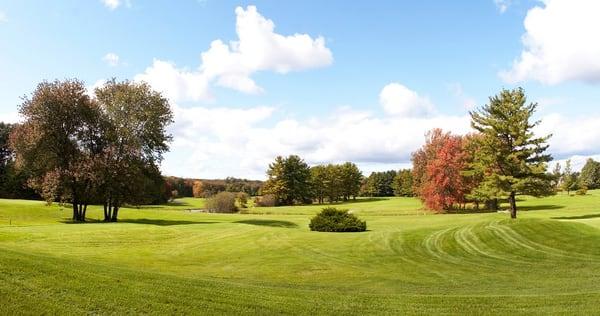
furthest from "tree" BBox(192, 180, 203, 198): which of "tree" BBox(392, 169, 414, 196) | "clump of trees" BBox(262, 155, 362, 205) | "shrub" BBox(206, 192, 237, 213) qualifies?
"shrub" BBox(206, 192, 237, 213)

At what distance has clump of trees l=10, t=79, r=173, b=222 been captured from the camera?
37.3 meters

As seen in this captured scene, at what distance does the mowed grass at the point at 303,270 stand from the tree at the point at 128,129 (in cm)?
1200

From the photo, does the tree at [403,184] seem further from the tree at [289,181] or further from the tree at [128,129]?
the tree at [128,129]

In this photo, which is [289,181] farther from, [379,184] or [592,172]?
[592,172]

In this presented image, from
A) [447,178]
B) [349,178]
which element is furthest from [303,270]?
[349,178]

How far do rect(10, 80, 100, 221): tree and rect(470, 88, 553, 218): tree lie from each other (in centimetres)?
3539

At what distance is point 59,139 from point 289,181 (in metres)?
75.2

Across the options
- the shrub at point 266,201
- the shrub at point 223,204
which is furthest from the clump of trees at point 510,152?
the shrub at point 266,201

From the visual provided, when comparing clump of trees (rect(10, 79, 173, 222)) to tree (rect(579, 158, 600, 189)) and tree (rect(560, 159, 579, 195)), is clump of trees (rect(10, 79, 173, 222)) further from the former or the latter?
tree (rect(579, 158, 600, 189))

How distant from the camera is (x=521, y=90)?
42.8 metres

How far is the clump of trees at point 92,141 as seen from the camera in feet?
122

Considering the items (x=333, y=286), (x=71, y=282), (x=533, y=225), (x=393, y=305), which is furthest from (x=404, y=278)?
(x=533, y=225)

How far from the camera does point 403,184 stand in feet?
452

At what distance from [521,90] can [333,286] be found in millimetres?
35719
